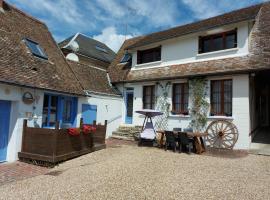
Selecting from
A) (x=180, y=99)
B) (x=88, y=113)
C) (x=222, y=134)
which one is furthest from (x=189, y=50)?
(x=88, y=113)

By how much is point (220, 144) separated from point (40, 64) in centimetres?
998

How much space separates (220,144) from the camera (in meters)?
12.5

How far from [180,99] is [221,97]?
257 cm

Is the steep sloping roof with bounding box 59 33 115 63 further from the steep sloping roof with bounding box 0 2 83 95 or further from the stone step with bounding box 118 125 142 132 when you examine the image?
the stone step with bounding box 118 125 142 132

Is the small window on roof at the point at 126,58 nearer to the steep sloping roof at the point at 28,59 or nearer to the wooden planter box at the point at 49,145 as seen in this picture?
the steep sloping roof at the point at 28,59

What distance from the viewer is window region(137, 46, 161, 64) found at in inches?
658

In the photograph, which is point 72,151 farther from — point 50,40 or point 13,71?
point 50,40

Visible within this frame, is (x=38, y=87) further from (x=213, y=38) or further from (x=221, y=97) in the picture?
(x=213, y=38)

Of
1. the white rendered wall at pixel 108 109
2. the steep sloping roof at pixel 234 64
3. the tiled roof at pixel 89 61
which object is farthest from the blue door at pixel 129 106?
the tiled roof at pixel 89 61

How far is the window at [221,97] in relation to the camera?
41.3 feet

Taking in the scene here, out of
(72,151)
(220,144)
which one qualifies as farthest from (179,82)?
(72,151)

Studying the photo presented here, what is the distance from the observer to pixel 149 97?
16.2m

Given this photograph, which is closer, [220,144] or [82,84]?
[220,144]

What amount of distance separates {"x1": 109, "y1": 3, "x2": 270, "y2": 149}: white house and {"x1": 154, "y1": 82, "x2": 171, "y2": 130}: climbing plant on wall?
65 mm
